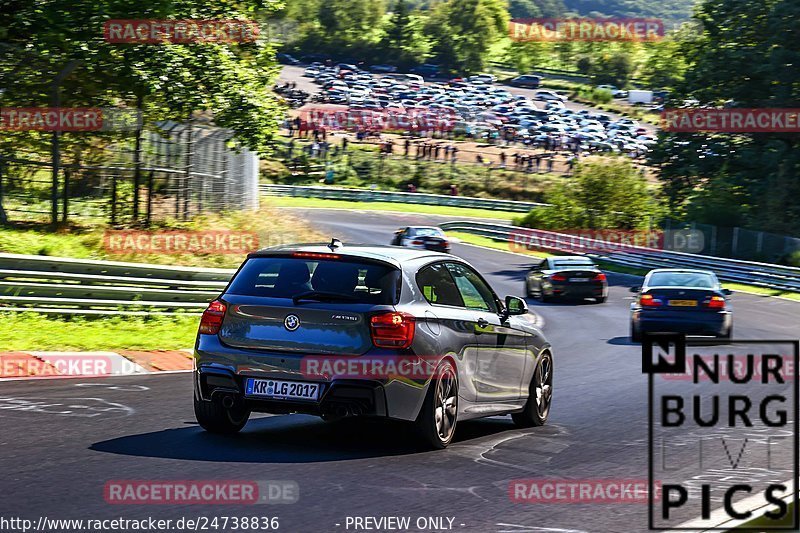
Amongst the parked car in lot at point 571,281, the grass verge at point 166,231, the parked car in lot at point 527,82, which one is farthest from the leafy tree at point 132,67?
the parked car in lot at point 527,82

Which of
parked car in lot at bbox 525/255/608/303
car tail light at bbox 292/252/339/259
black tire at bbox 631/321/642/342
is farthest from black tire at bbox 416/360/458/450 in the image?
parked car in lot at bbox 525/255/608/303

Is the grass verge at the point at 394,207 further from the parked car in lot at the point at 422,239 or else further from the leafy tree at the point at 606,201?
the parked car in lot at the point at 422,239

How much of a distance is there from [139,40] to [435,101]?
8227 centimetres

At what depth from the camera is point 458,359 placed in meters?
9.33

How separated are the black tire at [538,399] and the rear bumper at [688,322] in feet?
32.8

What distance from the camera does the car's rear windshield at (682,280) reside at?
21.3 metres

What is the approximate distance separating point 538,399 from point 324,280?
309cm

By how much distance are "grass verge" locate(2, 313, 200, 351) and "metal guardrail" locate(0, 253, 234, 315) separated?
136 millimetres

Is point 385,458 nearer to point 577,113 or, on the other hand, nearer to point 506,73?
point 577,113

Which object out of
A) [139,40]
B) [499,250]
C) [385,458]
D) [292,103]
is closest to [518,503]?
[385,458]

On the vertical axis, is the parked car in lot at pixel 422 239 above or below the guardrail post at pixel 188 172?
below

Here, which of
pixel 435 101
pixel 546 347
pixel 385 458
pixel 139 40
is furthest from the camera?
pixel 435 101

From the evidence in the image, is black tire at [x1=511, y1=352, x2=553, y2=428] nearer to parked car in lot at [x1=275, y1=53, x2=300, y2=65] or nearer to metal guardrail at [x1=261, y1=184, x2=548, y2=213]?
metal guardrail at [x1=261, y1=184, x2=548, y2=213]

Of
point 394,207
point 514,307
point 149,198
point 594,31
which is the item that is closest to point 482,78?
point 594,31
